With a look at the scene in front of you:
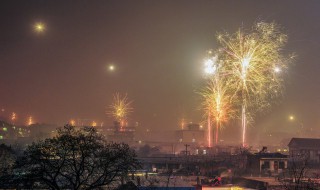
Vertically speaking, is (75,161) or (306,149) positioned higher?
(306,149)

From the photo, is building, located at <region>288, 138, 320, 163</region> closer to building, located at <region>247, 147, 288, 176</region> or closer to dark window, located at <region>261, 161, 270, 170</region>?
building, located at <region>247, 147, 288, 176</region>

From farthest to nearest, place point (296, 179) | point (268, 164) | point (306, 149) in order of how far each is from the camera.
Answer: point (306, 149)
point (268, 164)
point (296, 179)

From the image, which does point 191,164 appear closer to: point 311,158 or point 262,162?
point 262,162

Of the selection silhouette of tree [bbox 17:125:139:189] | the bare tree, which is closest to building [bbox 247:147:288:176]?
Result: the bare tree

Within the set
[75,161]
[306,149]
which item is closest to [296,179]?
[75,161]

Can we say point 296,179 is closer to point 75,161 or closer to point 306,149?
point 75,161
